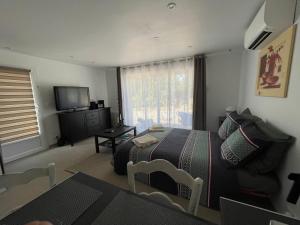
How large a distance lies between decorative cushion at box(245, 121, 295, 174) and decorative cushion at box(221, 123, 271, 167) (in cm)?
6

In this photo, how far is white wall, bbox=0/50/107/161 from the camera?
2.95 m

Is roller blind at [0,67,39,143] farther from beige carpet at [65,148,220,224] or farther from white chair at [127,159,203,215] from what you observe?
white chair at [127,159,203,215]

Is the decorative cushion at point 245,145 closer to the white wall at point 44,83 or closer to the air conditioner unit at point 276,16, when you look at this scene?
the air conditioner unit at point 276,16

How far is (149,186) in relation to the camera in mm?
2002

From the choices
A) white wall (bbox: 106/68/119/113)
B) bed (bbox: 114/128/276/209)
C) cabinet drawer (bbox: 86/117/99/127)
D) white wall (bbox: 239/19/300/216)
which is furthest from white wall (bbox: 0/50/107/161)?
white wall (bbox: 239/19/300/216)

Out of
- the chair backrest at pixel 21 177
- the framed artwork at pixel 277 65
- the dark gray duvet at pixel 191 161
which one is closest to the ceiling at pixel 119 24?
the framed artwork at pixel 277 65

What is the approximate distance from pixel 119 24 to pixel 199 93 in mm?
2489

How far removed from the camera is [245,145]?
1483 millimetres

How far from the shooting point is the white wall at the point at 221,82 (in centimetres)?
343

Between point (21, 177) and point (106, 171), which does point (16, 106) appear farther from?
point (21, 177)

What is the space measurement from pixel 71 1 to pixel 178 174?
1859mm

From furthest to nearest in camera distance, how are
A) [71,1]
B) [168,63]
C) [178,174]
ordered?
1. [168,63]
2. [71,1]
3. [178,174]

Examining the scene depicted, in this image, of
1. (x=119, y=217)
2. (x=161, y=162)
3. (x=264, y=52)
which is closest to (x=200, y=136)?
(x=264, y=52)

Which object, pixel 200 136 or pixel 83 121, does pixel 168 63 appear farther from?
pixel 83 121
